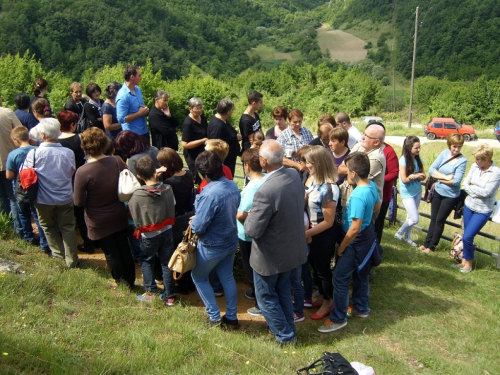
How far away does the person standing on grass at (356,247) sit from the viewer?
13.1 feet

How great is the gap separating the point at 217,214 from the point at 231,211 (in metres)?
0.14

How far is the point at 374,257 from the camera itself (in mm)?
4320

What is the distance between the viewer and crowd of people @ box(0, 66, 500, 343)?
3.69m

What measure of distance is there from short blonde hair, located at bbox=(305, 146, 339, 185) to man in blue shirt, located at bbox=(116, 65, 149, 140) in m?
2.81

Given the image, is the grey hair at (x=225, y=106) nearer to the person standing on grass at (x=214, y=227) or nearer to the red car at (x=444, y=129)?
the person standing on grass at (x=214, y=227)

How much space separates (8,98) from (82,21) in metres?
52.0

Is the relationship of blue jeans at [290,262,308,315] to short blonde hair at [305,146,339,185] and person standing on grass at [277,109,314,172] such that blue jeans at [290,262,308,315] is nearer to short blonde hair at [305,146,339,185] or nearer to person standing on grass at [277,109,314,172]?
short blonde hair at [305,146,339,185]

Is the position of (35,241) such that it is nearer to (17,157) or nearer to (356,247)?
(17,157)

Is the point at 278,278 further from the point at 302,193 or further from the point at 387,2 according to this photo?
the point at 387,2

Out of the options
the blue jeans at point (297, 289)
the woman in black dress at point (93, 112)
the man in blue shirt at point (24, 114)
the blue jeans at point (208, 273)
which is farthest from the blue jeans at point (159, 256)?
the man in blue shirt at point (24, 114)

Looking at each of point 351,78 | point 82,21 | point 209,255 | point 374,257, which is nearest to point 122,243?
point 209,255

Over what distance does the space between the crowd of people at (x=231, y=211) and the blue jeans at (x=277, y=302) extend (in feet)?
0.04

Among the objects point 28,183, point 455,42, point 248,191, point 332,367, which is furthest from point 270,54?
point 332,367

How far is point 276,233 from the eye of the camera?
357 centimetres
